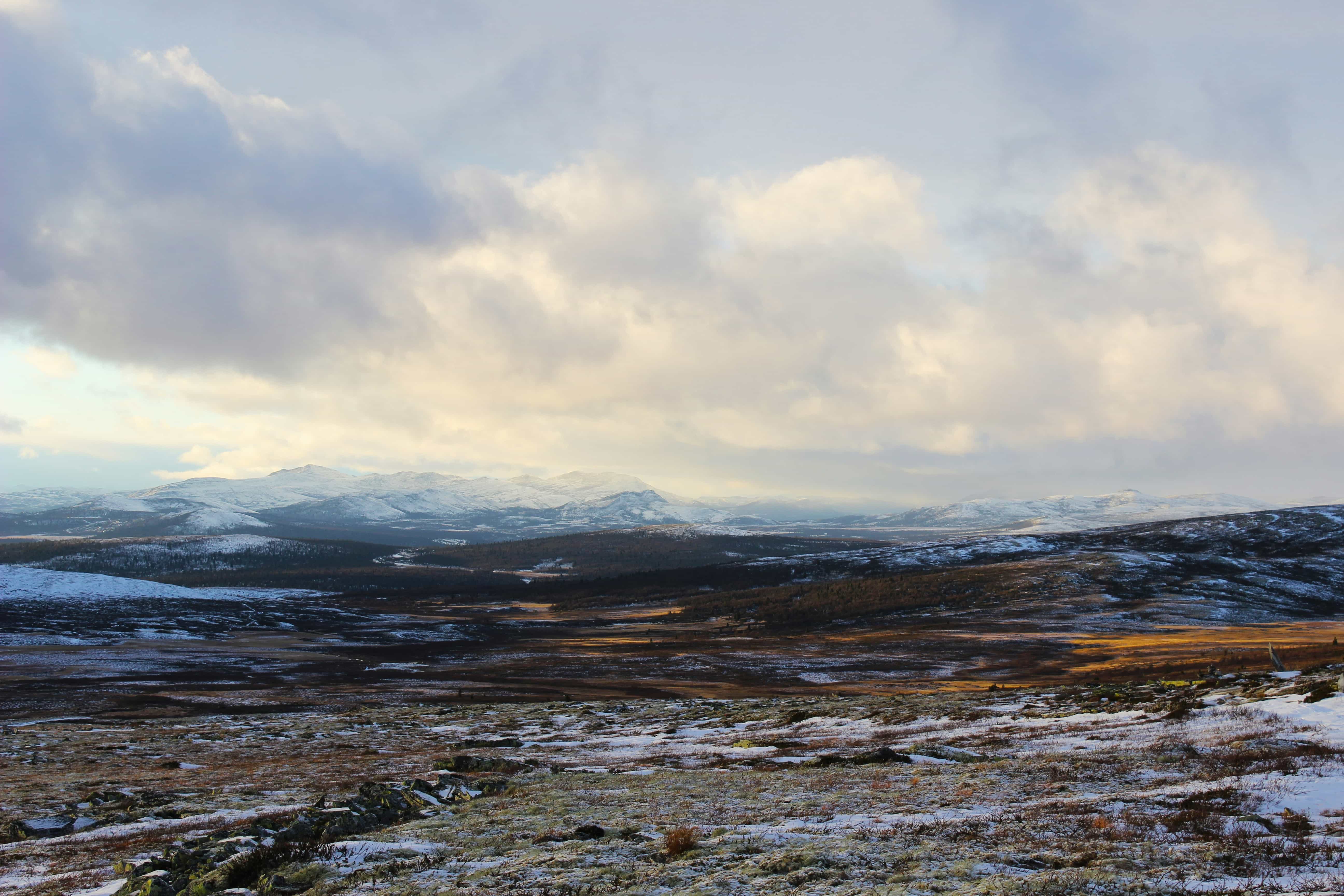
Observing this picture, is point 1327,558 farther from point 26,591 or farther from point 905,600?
point 26,591

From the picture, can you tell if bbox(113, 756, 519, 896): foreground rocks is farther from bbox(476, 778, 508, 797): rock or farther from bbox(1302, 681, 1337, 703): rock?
bbox(1302, 681, 1337, 703): rock

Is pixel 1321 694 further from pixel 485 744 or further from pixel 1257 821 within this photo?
pixel 485 744

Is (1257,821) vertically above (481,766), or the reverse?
(1257,821)

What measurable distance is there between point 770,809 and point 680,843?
4.25 metres

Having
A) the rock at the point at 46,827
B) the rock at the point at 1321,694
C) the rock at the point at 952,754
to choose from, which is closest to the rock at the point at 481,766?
the rock at the point at 46,827

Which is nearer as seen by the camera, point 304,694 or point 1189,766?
point 1189,766

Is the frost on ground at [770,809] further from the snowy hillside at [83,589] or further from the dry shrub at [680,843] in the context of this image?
the snowy hillside at [83,589]

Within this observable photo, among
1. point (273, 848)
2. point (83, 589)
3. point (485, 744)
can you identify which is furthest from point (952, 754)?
point (83, 589)

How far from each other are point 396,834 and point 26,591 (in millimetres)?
196225

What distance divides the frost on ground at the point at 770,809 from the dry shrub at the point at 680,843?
33 mm

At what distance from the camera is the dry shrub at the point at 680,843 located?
37.5ft

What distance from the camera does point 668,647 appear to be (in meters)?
110

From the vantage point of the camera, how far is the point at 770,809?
1504cm

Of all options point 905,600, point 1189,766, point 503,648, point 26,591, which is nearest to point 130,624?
point 26,591
